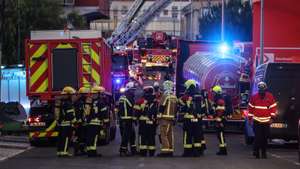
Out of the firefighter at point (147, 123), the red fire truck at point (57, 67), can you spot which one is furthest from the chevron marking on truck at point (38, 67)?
the firefighter at point (147, 123)

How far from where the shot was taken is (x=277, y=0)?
36.9 m

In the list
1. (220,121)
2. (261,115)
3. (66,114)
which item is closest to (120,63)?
(66,114)

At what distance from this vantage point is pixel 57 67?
27.2 metres

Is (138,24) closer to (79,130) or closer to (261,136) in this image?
(79,130)

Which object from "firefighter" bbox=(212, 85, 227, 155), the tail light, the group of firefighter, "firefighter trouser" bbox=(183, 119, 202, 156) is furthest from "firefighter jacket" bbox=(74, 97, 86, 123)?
"firefighter" bbox=(212, 85, 227, 155)

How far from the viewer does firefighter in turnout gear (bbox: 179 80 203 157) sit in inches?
894

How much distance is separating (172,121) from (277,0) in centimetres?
1551

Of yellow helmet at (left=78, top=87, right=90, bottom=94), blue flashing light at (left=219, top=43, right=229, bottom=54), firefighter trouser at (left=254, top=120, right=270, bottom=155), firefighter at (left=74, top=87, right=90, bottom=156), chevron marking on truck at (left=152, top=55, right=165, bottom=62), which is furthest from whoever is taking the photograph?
chevron marking on truck at (left=152, top=55, right=165, bottom=62)

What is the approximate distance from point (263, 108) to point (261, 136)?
0.79 meters

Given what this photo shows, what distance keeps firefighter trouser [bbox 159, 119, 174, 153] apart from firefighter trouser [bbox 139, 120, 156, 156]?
25cm

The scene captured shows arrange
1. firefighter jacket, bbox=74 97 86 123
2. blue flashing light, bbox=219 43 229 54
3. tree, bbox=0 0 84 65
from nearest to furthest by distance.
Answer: firefighter jacket, bbox=74 97 86 123
blue flashing light, bbox=219 43 229 54
tree, bbox=0 0 84 65

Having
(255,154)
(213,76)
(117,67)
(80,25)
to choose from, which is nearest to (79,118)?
(255,154)

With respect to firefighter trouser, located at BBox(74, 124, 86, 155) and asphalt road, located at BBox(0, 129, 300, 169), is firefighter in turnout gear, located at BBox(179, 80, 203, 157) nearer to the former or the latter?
asphalt road, located at BBox(0, 129, 300, 169)

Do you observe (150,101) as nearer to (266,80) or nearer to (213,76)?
(266,80)
